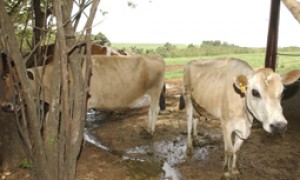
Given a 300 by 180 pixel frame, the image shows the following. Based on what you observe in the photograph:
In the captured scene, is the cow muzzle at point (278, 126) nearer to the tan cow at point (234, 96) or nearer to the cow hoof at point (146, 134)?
the tan cow at point (234, 96)

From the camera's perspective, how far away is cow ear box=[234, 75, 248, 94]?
4312mm

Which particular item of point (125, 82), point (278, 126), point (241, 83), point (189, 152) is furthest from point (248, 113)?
point (125, 82)

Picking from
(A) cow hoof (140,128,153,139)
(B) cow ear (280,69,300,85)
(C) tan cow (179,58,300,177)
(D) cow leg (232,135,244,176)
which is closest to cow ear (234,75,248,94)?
(C) tan cow (179,58,300,177)

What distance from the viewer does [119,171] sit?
4.61 meters

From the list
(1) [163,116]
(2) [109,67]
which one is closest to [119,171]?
(2) [109,67]

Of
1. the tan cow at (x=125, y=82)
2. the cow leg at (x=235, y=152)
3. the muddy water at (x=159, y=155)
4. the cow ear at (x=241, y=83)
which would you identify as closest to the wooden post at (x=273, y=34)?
the tan cow at (x=125, y=82)

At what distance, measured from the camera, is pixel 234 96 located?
4863 mm

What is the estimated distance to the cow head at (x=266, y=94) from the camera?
12.6 ft

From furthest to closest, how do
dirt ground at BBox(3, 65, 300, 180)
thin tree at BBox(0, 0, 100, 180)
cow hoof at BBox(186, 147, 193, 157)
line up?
cow hoof at BBox(186, 147, 193, 157) → dirt ground at BBox(3, 65, 300, 180) → thin tree at BBox(0, 0, 100, 180)

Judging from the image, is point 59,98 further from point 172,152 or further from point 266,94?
point 172,152

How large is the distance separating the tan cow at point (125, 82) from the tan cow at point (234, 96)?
2.78ft

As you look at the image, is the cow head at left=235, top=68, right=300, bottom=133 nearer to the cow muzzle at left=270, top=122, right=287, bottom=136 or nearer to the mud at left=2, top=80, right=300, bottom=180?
the cow muzzle at left=270, top=122, right=287, bottom=136

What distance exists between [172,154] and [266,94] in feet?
8.45

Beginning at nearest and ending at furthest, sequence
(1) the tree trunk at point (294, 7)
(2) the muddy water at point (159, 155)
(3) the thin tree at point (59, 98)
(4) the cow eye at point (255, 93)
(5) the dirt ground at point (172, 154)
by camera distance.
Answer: (1) the tree trunk at point (294, 7)
(3) the thin tree at point (59, 98)
(4) the cow eye at point (255, 93)
(5) the dirt ground at point (172, 154)
(2) the muddy water at point (159, 155)
